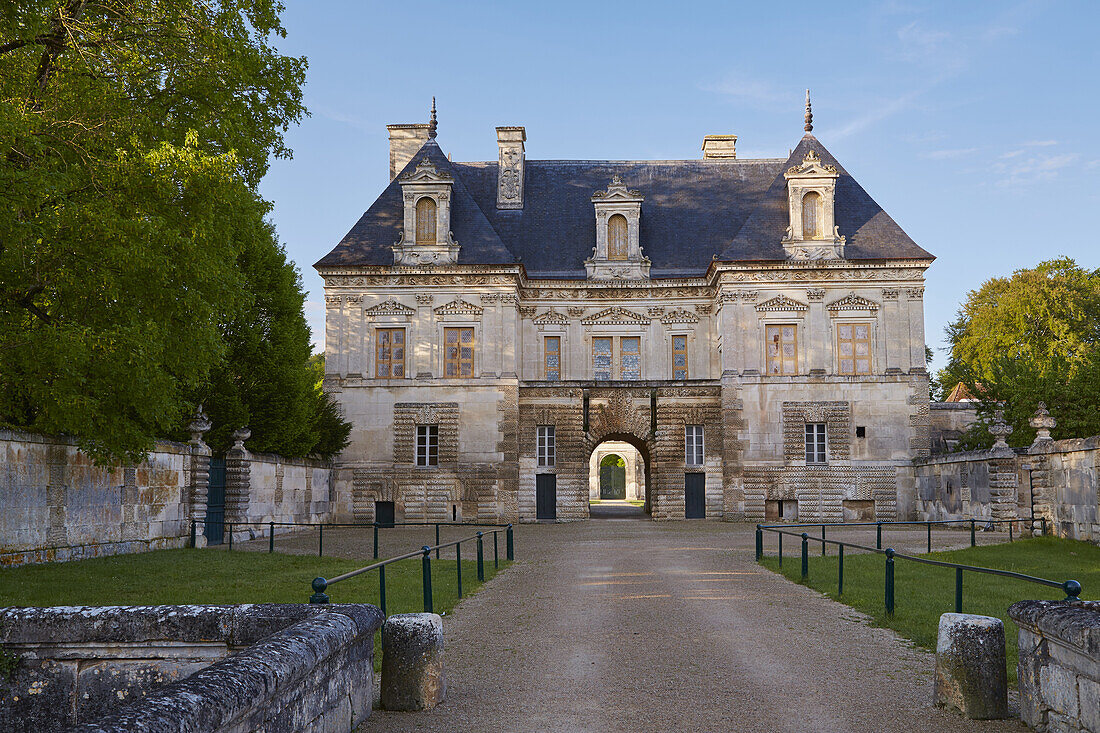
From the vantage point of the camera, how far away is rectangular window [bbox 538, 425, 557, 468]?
32.6 meters

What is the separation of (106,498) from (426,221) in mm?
18555

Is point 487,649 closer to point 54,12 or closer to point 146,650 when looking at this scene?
point 146,650

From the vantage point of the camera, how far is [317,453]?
30.6m

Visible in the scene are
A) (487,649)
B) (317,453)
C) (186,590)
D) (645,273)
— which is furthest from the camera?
(645,273)

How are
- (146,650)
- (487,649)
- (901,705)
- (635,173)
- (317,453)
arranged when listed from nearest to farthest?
(146,650), (901,705), (487,649), (317,453), (635,173)

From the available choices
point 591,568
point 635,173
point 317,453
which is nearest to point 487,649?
point 591,568

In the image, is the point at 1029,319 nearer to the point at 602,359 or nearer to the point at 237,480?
the point at 602,359

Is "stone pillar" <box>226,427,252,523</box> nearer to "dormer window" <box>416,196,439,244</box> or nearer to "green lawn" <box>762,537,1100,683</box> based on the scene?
"dormer window" <box>416,196,439,244</box>

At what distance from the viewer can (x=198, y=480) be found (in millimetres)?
19922

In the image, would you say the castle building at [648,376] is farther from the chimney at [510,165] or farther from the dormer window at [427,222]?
the chimney at [510,165]

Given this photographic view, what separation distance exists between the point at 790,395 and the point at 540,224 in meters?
12.0

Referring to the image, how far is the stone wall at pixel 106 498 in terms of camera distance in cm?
1348

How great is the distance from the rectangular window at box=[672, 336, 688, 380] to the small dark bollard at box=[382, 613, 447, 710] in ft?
91.7

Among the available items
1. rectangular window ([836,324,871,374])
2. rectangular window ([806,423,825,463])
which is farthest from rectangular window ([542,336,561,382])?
rectangular window ([836,324,871,374])
